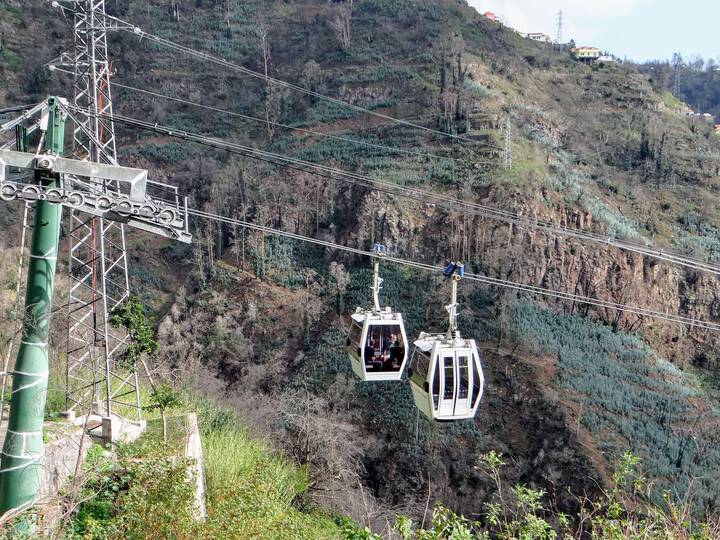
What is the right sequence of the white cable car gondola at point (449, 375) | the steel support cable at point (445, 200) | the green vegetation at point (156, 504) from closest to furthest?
the green vegetation at point (156, 504) < the white cable car gondola at point (449, 375) < the steel support cable at point (445, 200)

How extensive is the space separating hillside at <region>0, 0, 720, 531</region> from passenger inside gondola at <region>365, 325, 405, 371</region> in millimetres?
7923

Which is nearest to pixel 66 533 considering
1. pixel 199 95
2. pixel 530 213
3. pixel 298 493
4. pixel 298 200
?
pixel 298 493

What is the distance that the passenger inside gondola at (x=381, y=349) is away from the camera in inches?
458

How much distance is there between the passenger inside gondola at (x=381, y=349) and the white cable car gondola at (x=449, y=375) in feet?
2.89

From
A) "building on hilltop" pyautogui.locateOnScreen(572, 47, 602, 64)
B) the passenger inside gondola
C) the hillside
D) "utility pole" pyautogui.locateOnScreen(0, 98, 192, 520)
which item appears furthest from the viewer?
"building on hilltop" pyautogui.locateOnScreen(572, 47, 602, 64)

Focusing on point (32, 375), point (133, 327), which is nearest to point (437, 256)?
point (133, 327)

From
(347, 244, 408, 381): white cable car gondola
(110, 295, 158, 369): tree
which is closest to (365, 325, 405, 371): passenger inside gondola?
(347, 244, 408, 381): white cable car gondola

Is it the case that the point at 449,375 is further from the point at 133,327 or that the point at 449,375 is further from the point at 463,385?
the point at 133,327

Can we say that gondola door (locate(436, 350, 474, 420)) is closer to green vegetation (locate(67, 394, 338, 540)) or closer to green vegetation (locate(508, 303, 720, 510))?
green vegetation (locate(67, 394, 338, 540))

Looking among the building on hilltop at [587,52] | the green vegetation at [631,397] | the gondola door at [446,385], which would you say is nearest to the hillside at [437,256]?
the green vegetation at [631,397]

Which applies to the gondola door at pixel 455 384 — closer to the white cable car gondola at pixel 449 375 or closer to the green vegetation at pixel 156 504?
the white cable car gondola at pixel 449 375

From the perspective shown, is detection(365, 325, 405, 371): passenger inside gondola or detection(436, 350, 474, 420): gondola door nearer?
detection(436, 350, 474, 420): gondola door

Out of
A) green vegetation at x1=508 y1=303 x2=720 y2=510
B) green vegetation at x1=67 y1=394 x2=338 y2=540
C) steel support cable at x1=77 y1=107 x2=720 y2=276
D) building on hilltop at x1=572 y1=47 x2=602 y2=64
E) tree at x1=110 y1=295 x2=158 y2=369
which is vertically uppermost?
building on hilltop at x1=572 y1=47 x2=602 y2=64

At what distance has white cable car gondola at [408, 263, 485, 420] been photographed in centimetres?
1016
